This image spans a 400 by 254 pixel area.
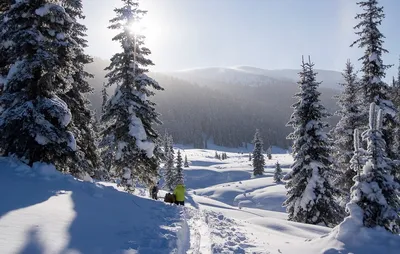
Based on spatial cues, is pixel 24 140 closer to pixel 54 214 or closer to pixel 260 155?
pixel 54 214

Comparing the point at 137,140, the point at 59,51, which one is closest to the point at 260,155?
the point at 137,140

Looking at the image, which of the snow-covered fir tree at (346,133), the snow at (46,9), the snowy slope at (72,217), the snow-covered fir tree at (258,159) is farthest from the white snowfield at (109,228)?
the snow-covered fir tree at (258,159)

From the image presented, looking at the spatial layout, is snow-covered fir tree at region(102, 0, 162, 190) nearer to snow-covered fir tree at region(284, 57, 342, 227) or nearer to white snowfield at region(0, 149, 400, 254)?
white snowfield at region(0, 149, 400, 254)

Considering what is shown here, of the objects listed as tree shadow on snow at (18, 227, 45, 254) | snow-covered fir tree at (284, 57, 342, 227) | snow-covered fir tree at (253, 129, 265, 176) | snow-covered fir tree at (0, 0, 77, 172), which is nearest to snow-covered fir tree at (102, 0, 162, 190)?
snow-covered fir tree at (0, 0, 77, 172)

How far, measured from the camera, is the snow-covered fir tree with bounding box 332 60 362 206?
24.2 metres

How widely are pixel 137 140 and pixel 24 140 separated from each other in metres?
7.20

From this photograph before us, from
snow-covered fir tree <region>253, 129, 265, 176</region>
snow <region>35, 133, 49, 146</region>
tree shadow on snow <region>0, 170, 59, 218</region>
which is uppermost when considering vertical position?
snow <region>35, 133, 49, 146</region>

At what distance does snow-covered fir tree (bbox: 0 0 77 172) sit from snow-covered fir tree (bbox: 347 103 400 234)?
10542mm

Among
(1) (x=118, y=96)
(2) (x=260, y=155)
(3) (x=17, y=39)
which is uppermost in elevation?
(3) (x=17, y=39)

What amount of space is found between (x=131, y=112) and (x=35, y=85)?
261 inches

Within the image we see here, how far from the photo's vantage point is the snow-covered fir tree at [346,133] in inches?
955

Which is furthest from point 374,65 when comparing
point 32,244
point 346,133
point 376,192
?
point 32,244

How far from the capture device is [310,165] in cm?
2173

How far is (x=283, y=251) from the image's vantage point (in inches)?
377
